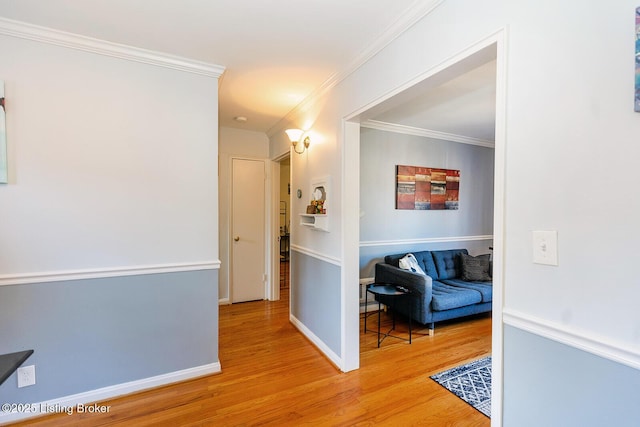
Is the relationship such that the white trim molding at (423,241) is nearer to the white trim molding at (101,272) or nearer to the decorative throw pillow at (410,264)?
the decorative throw pillow at (410,264)

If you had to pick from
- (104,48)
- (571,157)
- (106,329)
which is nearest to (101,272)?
(106,329)

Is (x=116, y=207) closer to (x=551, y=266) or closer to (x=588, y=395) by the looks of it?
(x=551, y=266)

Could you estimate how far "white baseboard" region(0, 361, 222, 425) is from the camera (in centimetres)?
192

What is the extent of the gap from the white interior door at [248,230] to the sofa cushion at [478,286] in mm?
2629

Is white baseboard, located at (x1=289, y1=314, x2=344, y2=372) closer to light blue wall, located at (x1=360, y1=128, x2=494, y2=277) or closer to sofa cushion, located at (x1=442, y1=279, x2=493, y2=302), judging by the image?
light blue wall, located at (x1=360, y1=128, x2=494, y2=277)

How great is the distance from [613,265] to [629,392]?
391 mm

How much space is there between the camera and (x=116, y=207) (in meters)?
2.15

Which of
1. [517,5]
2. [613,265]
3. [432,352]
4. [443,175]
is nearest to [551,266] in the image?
[613,265]

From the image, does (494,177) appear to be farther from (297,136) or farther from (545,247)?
(297,136)

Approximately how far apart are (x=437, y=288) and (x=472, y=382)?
4.32 feet

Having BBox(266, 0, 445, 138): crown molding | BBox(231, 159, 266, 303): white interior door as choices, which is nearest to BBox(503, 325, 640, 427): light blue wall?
BBox(266, 0, 445, 138): crown molding

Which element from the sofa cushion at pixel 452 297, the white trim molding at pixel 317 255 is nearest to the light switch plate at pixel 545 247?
the white trim molding at pixel 317 255

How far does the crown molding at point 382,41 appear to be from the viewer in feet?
5.34

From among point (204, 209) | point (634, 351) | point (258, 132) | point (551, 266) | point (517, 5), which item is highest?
point (258, 132)
